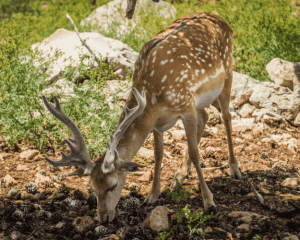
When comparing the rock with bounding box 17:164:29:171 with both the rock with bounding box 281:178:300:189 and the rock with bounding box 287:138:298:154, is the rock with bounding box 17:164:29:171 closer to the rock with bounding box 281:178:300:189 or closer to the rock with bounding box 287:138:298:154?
the rock with bounding box 281:178:300:189

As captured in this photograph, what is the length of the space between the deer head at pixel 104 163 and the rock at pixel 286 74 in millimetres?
4492

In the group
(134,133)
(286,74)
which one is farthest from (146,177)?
(286,74)

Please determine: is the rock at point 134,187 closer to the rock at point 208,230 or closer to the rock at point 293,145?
the rock at point 208,230

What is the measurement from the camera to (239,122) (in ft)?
20.6

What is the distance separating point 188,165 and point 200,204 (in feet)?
2.59

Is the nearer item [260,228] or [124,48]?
[260,228]

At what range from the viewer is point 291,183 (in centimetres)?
429

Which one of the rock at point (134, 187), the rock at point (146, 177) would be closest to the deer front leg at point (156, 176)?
the rock at point (134, 187)

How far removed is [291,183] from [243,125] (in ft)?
6.71

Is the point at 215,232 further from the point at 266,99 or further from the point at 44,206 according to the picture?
the point at 266,99

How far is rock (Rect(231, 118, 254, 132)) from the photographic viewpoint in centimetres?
617

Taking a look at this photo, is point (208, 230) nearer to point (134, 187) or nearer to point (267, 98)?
point (134, 187)

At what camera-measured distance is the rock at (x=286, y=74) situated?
21.8ft

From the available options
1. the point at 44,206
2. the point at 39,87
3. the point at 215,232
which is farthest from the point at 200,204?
the point at 39,87
